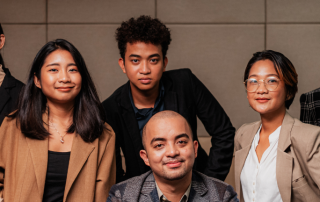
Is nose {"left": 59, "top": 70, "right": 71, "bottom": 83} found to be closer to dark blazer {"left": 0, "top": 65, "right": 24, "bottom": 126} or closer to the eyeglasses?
dark blazer {"left": 0, "top": 65, "right": 24, "bottom": 126}

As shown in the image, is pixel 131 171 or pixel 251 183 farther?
pixel 131 171

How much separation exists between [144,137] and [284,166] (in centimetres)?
81

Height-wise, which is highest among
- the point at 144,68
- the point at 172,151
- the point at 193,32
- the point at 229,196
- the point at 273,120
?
the point at 193,32

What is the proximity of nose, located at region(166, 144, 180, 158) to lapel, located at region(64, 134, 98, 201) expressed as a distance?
0.52 m

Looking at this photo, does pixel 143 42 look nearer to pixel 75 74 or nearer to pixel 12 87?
pixel 75 74

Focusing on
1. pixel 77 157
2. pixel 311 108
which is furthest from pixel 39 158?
pixel 311 108

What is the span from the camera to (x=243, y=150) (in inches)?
80.1

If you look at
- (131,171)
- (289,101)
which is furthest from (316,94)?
(131,171)

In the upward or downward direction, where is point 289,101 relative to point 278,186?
upward

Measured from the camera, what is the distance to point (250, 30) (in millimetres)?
3844

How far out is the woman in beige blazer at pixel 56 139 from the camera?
169 centimetres

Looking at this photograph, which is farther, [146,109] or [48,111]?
[146,109]

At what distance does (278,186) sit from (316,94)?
76 centimetres

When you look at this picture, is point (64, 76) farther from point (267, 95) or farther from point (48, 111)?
point (267, 95)
